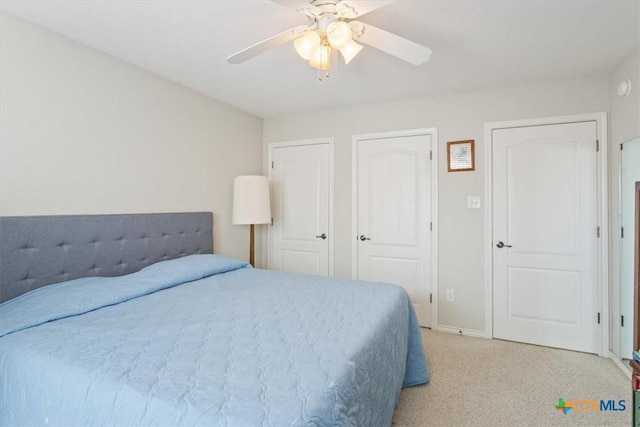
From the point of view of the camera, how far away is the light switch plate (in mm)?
2943

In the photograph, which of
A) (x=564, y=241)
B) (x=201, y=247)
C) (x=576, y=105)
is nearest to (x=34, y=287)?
(x=201, y=247)

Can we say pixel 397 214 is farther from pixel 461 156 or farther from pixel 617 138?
pixel 617 138

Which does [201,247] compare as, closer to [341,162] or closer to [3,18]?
[341,162]

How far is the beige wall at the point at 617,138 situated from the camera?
219 cm

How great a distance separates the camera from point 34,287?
181 centimetres

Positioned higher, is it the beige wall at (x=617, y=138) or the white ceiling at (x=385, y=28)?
the white ceiling at (x=385, y=28)

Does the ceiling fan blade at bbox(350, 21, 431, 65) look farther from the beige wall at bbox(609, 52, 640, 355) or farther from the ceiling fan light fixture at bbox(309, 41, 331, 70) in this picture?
the beige wall at bbox(609, 52, 640, 355)

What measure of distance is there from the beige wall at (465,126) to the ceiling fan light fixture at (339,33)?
176 centimetres

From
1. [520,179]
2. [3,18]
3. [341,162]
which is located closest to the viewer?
[3,18]

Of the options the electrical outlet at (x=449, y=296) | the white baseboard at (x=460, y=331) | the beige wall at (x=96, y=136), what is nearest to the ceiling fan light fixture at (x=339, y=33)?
the beige wall at (x=96, y=136)

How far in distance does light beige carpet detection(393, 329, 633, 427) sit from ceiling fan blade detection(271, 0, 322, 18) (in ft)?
7.35

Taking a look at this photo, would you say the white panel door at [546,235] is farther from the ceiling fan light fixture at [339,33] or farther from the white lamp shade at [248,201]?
the white lamp shade at [248,201]

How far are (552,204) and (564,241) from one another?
1.08 ft

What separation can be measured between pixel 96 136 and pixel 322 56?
169 centimetres
